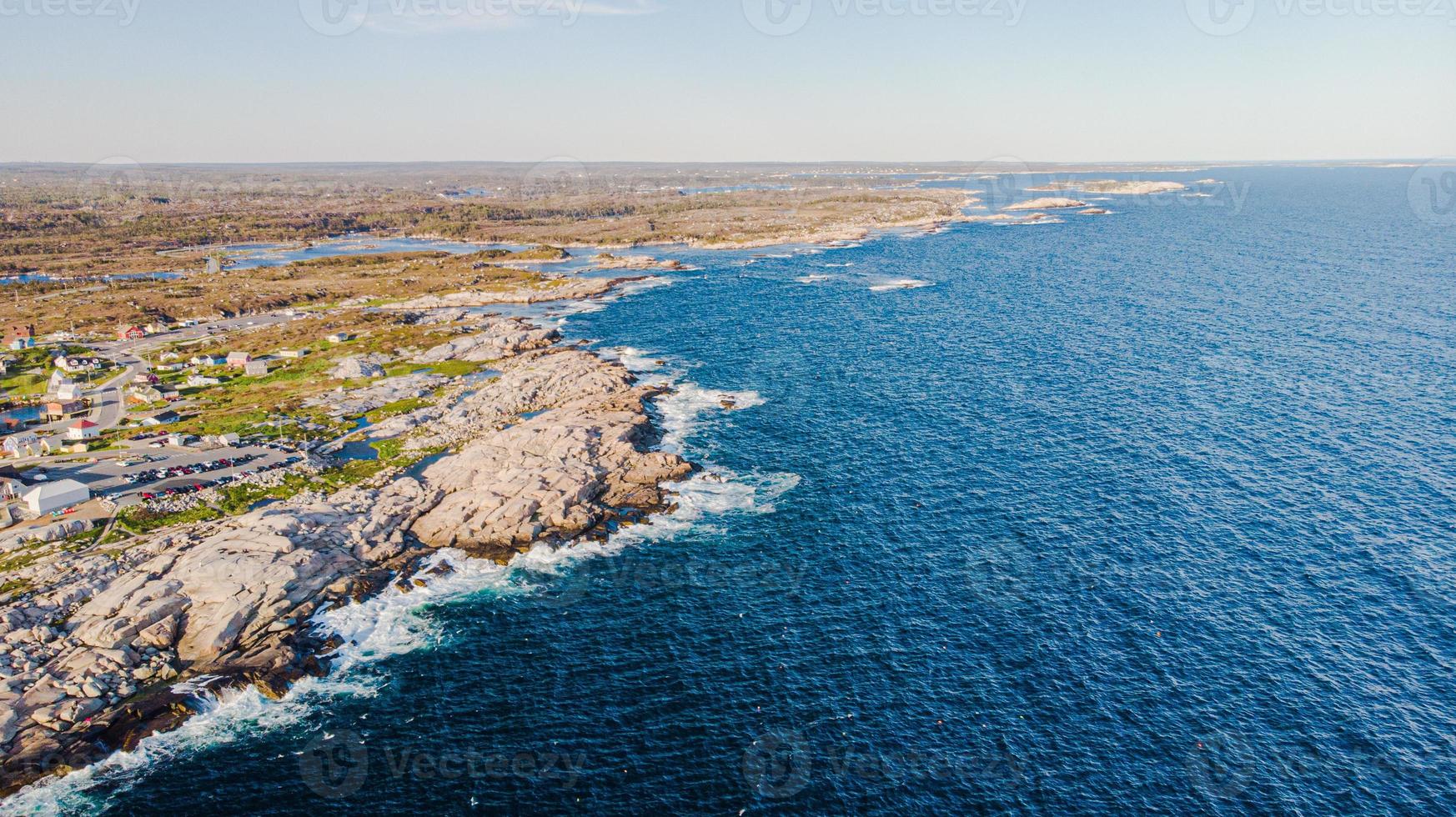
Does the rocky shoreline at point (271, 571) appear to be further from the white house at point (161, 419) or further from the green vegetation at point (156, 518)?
the white house at point (161, 419)

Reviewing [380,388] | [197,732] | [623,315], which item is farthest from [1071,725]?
[623,315]

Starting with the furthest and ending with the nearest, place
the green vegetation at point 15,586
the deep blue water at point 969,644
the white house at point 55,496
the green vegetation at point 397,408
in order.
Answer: the green vegetation at point 397,408 < the white house at point 55,496 < the green vegetation at point 15,586 < the deep blue water at point 969,644

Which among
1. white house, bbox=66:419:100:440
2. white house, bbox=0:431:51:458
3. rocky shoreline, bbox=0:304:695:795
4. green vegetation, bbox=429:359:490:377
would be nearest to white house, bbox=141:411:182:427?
white house, bbox=66:419:100:440

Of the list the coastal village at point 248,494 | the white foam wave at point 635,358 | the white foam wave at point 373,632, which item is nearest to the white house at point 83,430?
the coastal village at point 248,494

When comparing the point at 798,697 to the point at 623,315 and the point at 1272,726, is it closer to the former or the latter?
the point at 1272,726

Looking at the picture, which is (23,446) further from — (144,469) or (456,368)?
(456,368)

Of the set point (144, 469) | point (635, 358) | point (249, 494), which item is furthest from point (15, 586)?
point (635, 358)

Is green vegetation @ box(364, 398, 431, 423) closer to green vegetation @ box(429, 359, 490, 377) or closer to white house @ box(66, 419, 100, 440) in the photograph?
green vegetation @ box(429, 359, 490, 377)
